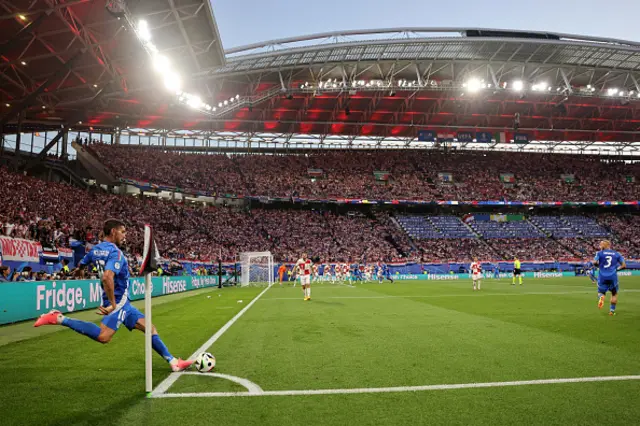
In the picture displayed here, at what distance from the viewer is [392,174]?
2453 inches

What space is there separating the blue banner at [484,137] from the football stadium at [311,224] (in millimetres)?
642

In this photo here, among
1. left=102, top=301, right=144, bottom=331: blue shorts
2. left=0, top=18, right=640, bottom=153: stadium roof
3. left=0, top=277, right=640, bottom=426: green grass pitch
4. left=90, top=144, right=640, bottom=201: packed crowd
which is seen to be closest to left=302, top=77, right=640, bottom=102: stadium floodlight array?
left=0, top=18, right=640, bottom=153: stadium roof

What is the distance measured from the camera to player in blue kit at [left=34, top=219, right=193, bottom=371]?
5.20 meters

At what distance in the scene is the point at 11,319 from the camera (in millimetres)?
12078

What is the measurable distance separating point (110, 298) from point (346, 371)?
3173mm

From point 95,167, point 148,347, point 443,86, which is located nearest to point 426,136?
point 443,86

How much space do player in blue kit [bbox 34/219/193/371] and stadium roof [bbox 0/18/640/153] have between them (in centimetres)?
2201

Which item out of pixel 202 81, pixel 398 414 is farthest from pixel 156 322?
pixel 202 81

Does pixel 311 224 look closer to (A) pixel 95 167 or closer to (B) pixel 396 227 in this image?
(B) pixel 396 227

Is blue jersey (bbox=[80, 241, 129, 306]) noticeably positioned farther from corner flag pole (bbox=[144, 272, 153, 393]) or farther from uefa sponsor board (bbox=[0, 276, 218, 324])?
uefa sponsor board (bbox=[0, 276, 218, 324])

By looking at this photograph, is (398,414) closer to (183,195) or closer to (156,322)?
(156,322)

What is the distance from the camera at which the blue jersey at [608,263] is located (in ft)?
38.5

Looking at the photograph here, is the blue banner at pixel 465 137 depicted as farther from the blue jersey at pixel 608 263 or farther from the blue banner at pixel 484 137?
the blue jersey at pixel 608 263

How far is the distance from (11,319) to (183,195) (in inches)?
1726
